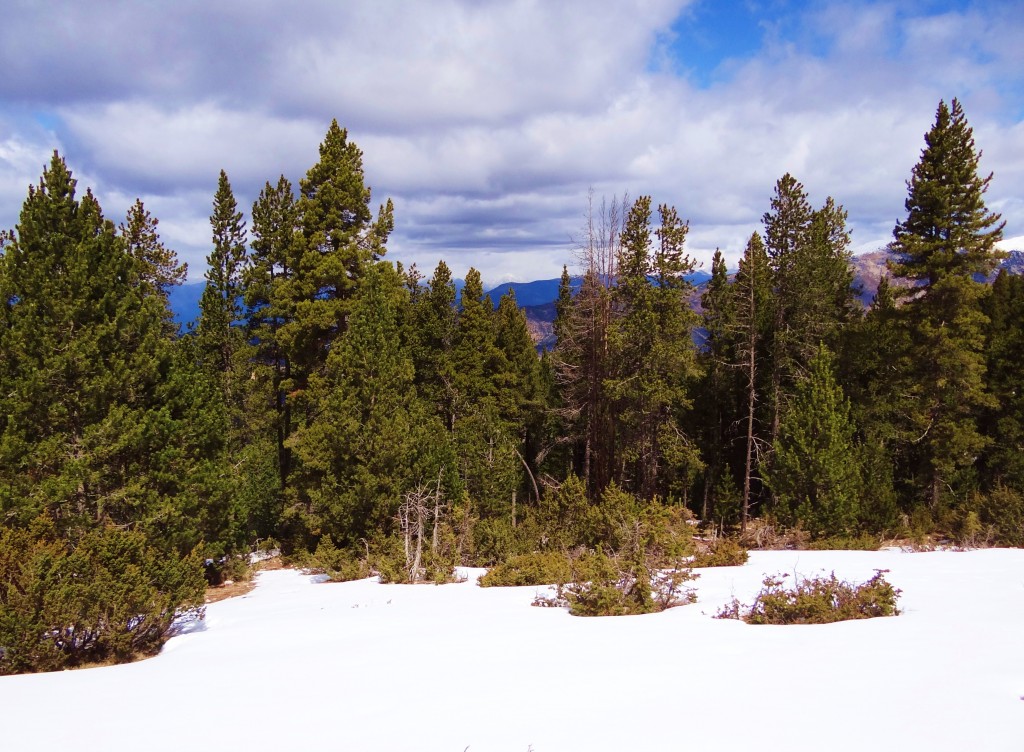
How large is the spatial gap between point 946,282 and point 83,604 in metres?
24.5

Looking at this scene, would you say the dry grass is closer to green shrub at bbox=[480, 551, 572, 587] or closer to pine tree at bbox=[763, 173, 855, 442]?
green shrub at bbox=[480, 551, 572, 587]

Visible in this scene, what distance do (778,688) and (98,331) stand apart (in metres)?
14.5

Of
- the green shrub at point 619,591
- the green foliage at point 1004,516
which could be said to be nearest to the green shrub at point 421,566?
the green shrub at point 619,591

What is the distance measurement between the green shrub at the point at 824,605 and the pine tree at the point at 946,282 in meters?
17.8

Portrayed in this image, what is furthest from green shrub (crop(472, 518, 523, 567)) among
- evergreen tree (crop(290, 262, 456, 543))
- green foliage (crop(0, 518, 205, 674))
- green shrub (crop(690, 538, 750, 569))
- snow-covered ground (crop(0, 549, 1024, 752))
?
green foliage (crop(0, 518, 205, 674))

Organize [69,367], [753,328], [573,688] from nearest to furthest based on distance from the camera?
[573,688] < [69,367] < [753,328]

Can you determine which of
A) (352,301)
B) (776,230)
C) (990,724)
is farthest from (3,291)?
(776,230)

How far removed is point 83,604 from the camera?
26.5 ft

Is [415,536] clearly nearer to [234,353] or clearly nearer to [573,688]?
[573,688]

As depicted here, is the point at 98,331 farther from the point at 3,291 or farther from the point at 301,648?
the point at 301,648

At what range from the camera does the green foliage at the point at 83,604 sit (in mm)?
7613

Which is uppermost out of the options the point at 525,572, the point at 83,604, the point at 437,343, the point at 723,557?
the point at 437,343

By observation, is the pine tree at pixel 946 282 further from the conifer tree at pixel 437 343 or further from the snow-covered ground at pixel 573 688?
the conifer tree at pixel 437 343

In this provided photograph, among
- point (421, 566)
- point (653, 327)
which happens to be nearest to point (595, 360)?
point (653, 327)
